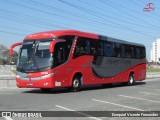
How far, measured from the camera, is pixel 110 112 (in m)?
11.4

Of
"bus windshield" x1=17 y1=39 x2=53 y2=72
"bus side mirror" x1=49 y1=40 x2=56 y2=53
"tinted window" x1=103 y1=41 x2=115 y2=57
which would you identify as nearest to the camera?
"bus side mirror" x1=49 y1=40 x2=56 y2=53

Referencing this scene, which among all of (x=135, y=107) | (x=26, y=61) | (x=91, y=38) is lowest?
(x=135, y=107)

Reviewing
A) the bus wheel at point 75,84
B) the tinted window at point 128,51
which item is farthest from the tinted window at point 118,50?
the bus wheel at point 75,84

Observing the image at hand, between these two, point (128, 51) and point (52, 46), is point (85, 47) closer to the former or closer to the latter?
point (52, 46)

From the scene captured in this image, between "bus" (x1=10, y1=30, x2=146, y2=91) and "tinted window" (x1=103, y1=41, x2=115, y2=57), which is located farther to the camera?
"tinted window" (x1=103, y1=41, x2=115, y2=57)

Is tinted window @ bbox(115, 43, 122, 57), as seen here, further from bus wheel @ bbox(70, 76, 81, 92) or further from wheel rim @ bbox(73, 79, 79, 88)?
wheel rim @ bbox(73, 79, 79, 88)

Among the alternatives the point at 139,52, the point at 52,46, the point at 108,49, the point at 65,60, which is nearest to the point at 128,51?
the point at 139,52

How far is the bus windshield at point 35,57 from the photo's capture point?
18.2 m

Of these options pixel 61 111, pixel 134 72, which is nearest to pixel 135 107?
pixel 61 111

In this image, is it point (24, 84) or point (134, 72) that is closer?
point (24, 84)

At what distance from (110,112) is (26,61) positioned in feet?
27.7

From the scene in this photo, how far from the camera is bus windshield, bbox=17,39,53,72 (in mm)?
18156

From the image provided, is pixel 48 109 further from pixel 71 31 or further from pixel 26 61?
pixel 71 31

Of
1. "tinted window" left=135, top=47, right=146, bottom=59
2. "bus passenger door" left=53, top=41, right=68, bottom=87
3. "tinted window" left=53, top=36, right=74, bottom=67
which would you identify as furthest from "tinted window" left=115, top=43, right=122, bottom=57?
"bus passenger door" left=53, top=41, right=68, bottom=87
